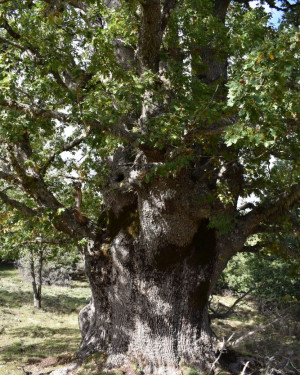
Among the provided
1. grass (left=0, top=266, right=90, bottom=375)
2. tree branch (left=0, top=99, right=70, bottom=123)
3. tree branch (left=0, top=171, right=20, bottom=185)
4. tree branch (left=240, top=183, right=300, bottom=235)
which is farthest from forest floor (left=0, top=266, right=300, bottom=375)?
tree branch (left=0, top=99, right=70, bottom=123)

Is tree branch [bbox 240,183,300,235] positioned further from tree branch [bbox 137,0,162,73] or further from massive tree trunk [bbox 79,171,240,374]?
tree branch [bbox 137,0,162,73]

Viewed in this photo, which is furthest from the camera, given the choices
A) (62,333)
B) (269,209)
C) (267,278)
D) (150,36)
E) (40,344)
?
(267,278)

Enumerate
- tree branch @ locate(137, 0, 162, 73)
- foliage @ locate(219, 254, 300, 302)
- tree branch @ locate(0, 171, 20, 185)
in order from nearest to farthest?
tree branch @ locate(137, 0, 162, 73) → tree branch @ locate(0, 171, 20, 185) → foliage @ locate(219, 254, 300, 302)

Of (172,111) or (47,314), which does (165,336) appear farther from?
(47,314)

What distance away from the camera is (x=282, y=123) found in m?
4.78

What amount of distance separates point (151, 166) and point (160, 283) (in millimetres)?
2383

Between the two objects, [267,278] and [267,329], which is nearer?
[267,329]

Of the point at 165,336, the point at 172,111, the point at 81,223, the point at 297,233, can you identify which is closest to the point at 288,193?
the point at 297,233

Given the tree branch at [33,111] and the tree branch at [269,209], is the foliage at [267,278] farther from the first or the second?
the tree branch at [33,111]

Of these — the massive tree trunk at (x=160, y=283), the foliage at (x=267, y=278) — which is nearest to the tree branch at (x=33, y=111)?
the massive tree trunk at (x=160, y=283)

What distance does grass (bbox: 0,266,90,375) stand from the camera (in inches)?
333

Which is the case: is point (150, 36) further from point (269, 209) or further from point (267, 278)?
point (267, 278)

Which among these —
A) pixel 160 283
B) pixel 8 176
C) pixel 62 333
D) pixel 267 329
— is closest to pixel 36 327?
pixel 62 333

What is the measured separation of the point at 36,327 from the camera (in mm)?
12344
